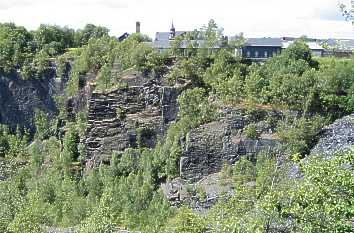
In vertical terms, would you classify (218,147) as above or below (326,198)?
below

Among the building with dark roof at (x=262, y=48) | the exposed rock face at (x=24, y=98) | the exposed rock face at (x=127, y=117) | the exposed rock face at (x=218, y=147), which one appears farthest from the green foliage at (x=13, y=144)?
the building with dark roof at (x=262, y=48)

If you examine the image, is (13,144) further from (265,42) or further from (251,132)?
(251,132)

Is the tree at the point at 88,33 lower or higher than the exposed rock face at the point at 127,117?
higher

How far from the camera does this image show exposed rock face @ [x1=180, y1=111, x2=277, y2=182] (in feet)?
140

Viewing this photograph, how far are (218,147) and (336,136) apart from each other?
8.18 metres

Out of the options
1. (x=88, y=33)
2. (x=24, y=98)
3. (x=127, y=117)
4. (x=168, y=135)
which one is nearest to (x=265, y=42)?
(x=127, y=117)

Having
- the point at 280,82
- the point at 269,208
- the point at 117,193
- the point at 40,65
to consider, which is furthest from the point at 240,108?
the point at 269,208

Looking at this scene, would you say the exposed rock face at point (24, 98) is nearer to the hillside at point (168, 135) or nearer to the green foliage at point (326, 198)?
the hillside at point (168, 135)

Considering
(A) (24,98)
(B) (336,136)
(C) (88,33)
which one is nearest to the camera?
(B) (336,136)

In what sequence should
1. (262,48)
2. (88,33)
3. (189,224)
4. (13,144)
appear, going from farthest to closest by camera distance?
(88,33)
(262,48)
(13,144)
(189,224)

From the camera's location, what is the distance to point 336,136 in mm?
42281

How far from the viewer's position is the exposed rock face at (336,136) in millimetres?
40812

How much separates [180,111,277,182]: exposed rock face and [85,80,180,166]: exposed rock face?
20.0 ft

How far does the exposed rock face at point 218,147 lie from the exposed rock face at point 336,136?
3487 millimetres
